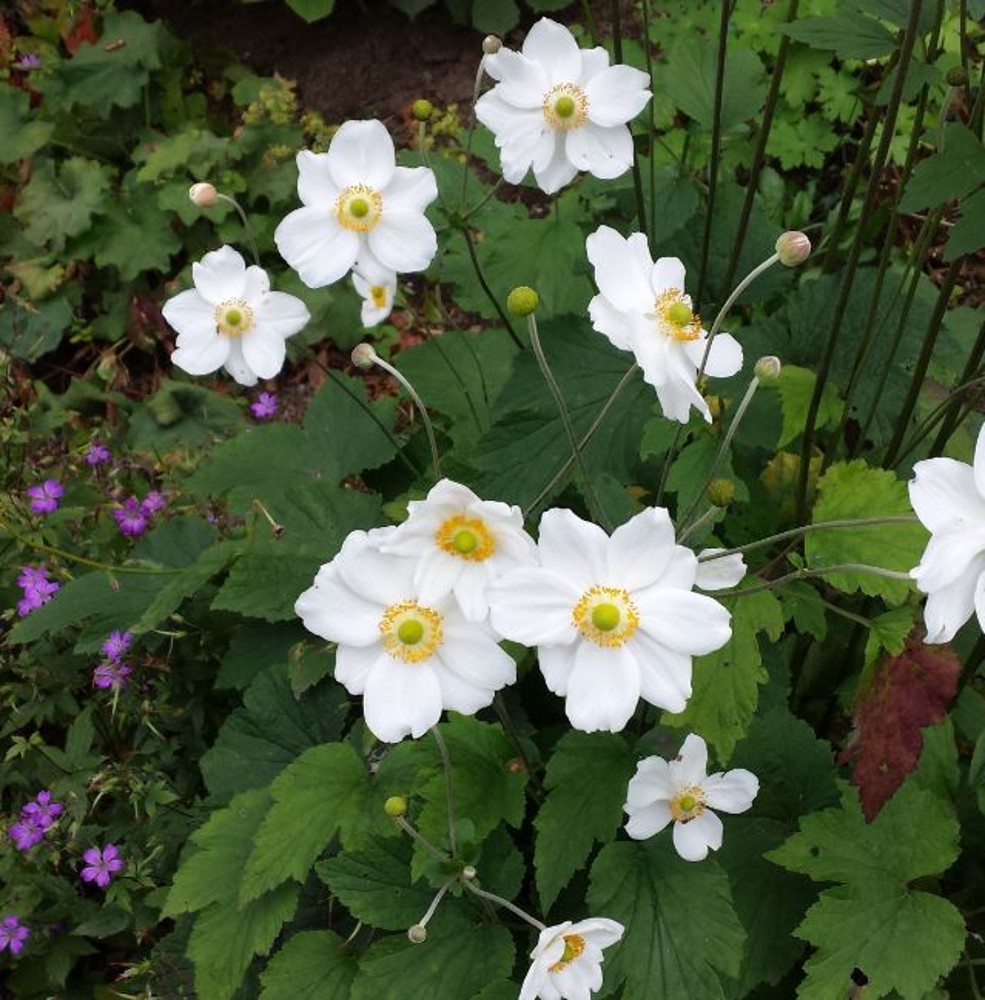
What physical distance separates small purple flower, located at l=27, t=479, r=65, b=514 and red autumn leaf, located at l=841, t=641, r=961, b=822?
1.71m

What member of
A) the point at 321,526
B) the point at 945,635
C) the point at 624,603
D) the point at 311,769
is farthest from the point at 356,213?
the point at 945,635

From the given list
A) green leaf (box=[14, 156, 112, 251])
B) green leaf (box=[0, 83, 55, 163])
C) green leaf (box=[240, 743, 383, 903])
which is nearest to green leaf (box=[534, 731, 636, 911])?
green leaf (box=[240, 743, 383, 903])

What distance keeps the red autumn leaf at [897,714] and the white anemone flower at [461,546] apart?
699mm

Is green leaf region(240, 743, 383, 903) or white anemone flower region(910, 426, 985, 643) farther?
green leaf region(240, 743, 383, 903)

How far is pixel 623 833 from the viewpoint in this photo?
5.91 ft

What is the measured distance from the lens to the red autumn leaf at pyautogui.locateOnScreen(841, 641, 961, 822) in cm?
160

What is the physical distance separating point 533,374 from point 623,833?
2.87ft

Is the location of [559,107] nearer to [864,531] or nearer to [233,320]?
[233,320]

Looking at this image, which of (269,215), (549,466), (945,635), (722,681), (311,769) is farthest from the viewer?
(269,215)

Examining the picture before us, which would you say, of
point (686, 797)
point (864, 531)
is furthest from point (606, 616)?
point (864, 531)

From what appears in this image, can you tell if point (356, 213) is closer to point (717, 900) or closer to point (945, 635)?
point (945, 635)

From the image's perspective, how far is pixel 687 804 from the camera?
1.53m

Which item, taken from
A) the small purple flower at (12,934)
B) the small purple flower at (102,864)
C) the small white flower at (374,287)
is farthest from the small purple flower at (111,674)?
the small white flower at (374,287)

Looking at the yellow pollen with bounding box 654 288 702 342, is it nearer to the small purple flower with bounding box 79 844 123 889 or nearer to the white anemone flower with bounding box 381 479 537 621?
the white anemone flower with bounding box 381 479 537 621
